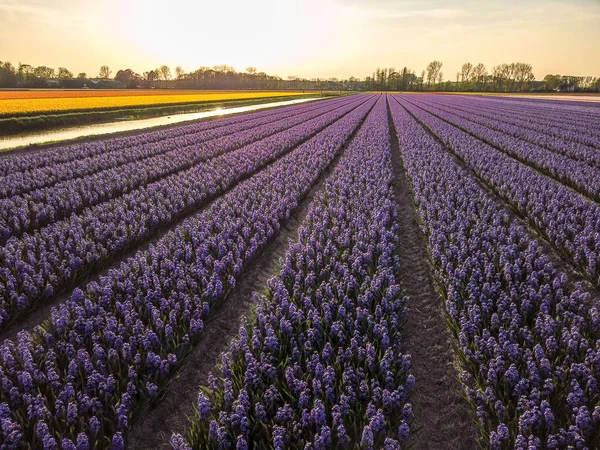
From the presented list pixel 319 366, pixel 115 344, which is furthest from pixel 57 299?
pixel 319 366

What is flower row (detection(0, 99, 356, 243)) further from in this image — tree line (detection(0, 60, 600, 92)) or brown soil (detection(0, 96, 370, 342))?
tree line (detection(0, 60, 600, 92))

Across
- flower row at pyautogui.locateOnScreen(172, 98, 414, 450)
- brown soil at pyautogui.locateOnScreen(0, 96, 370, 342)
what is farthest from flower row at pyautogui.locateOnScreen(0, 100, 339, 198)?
flower row at pyautogui.locateOnScreen(172, 98, 414, 450)

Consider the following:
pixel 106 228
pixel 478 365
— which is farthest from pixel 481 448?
pixel 106 228

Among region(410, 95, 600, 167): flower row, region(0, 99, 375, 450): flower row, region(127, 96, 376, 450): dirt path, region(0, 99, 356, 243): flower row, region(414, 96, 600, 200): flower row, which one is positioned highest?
region(410, 95, 600, 167): flower row

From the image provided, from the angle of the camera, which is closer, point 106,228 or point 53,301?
point 53,301

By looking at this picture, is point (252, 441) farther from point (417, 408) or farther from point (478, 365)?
point (478, 365)

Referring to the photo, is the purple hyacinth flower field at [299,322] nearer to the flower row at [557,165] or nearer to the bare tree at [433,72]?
the flower row at [557,165]
